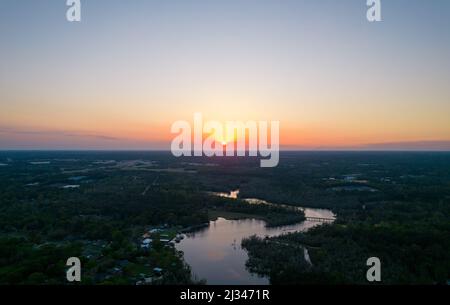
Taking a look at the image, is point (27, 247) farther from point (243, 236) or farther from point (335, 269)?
point (335, 269)

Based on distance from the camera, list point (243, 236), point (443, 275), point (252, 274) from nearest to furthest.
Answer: point (443, 275), point (252, 274), point (243, 236)

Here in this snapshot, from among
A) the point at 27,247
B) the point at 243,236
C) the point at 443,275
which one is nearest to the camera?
the point at 443,275

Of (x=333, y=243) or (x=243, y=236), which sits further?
(x=243, y=236)
